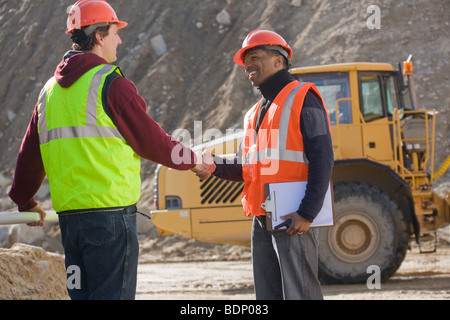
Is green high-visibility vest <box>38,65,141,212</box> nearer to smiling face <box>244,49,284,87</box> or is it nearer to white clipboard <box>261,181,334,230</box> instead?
white clipboard <box>261,181,334,230</box>

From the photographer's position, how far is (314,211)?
361 centimetres

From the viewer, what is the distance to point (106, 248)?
126 inches

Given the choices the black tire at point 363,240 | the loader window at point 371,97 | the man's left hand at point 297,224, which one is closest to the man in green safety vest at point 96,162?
the man's left hand at point 297,224

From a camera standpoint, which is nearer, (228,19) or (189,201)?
(189,201)

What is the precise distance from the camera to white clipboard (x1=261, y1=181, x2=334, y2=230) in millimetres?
3686

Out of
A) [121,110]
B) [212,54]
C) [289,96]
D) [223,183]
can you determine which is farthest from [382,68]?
[212,54]

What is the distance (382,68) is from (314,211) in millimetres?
6132

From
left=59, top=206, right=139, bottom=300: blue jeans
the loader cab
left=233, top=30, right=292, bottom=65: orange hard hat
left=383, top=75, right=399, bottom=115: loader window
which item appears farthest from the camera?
left=383, top=75, right=399, bottom=115: loader window

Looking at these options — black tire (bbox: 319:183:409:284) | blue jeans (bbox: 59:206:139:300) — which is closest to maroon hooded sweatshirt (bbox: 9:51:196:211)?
blue jeans (bbox: 59:206:139:300)

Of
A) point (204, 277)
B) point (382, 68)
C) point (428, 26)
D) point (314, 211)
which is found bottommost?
point (204, 277)

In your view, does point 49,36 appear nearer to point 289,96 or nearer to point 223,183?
point 223,183

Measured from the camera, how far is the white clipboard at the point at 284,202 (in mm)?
3686

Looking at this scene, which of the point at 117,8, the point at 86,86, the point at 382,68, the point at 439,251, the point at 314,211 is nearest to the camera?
the point at 86,86

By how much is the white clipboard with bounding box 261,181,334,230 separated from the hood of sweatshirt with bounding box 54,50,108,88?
1.15m
